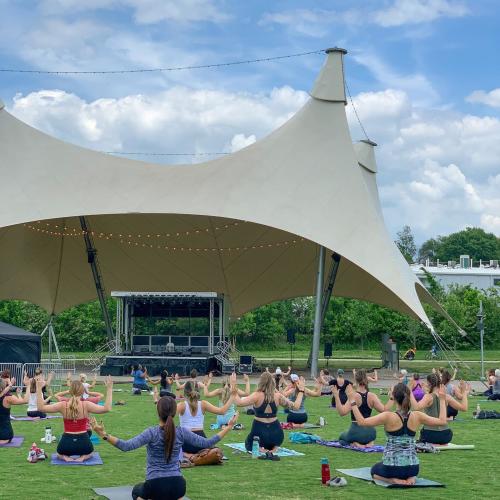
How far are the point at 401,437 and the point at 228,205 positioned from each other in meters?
22.3

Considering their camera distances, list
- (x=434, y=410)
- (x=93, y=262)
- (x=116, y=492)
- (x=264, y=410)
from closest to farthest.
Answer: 1. (x=116, y=492)
2. (x=264, y=410)
3. (x=434, y=410)
4. (x=93, y=262)

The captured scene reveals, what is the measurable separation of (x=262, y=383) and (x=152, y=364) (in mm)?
23025

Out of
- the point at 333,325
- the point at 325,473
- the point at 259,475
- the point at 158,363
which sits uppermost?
the point at 333,325

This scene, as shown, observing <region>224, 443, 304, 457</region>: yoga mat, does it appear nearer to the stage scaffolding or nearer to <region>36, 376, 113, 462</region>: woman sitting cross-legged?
<region>36, 376, 113, 462</region>: woman sitting cross-legged

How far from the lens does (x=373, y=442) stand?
13398 mm

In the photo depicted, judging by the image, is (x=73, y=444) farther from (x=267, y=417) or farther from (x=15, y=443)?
(x=267, y=417)

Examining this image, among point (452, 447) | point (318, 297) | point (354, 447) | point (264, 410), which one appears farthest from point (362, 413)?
point (318, 297)

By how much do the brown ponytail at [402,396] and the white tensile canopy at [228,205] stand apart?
61.5 ft

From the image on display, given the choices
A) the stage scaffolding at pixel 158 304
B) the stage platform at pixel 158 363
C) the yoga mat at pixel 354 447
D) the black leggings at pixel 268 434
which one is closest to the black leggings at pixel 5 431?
the black leggings at pixel 268 434

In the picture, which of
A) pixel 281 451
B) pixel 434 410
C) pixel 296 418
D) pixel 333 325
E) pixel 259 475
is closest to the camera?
pixel 259 475

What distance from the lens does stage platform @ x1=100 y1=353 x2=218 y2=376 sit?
34.1 m

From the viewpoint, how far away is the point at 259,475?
1071 centimetres

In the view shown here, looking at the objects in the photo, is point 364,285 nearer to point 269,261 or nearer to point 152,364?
point 269,261

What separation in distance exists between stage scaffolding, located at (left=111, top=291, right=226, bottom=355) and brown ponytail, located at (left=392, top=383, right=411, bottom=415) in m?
27.5
